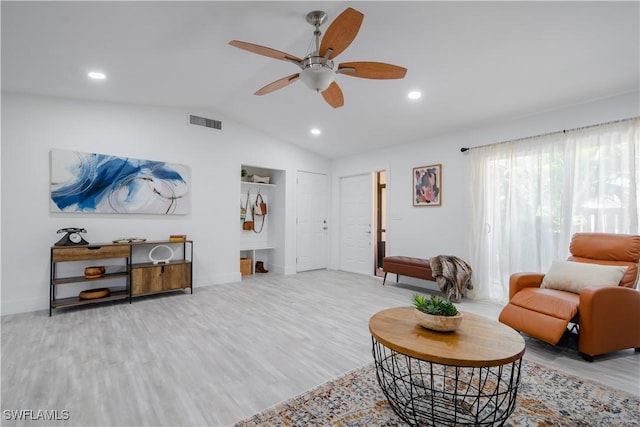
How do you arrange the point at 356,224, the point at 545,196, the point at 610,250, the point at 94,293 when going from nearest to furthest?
the point at 610,250
the point at 545,196
the point at 94,293
the point at 356,224

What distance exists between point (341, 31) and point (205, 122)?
374 cm

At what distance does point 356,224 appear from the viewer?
6270mm

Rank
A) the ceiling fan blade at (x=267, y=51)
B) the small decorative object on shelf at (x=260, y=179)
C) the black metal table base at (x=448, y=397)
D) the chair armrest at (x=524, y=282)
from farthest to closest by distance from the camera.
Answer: the small decorative object on shelf at (x=260, y=179), the chair armrest at (x=524, y=282), the ceiling fan blade at (x=267, y=51), the black metal table base at (x=448, y=397)

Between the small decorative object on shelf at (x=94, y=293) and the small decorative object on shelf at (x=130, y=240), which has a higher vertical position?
the small decorative object on shelf at (x=130, y=240)

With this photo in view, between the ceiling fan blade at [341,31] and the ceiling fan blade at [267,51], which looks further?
the ceiling fan blade at [267,51]

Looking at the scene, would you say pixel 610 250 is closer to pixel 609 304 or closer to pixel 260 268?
pixel 609 304

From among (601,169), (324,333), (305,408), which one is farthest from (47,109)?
(601,169)

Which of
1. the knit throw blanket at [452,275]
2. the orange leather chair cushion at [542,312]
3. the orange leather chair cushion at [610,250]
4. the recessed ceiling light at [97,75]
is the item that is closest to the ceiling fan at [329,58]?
the recessed ceiling light at [97,75]

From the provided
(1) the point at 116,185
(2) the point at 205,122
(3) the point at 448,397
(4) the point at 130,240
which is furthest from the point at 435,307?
(2) the point at 205,122

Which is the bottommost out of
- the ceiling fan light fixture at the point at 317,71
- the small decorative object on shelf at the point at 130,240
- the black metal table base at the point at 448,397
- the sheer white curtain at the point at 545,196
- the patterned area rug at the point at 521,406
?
the patterned area rug at the point at 521,406

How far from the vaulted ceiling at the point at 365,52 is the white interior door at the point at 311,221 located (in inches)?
91.5

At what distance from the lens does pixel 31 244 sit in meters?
3.67

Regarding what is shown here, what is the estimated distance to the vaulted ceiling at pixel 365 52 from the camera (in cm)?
232

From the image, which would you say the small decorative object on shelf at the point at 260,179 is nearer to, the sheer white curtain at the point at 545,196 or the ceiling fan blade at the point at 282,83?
the ceiling fan blade at the point at 282,83
